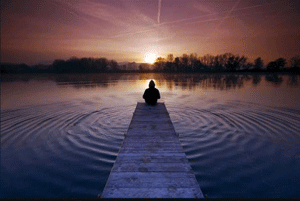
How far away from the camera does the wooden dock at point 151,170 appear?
11.2 ft

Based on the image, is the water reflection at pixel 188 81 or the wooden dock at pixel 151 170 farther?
the water reflection at pixel 188 81

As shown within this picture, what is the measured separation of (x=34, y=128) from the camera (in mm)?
10117

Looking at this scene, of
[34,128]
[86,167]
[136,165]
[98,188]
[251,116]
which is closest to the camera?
[136,165]

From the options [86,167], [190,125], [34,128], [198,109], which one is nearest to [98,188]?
[86,167]

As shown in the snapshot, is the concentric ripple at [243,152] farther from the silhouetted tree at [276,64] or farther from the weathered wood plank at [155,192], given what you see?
Answer: the silhouetted tree at [276,64]

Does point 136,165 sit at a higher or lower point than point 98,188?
higher

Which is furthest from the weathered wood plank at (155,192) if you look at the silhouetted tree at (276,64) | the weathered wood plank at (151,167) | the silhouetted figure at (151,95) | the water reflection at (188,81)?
the silhouetted tree at (276,64)

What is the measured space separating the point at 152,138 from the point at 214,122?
248 inches

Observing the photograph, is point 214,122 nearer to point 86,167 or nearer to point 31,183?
point 86,167

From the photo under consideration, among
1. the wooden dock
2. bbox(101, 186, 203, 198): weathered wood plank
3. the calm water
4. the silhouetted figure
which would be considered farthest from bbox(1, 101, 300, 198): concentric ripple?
the silhouetted figure

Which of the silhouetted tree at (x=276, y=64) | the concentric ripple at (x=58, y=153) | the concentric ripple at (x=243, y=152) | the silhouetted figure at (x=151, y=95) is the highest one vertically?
the silhouetted tree at (x=276, y=64)

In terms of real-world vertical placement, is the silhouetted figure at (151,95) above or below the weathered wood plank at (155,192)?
above

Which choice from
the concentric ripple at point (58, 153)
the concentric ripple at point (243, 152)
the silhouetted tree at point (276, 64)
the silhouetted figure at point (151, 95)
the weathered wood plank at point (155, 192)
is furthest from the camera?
the silhouetted tree at point (276, 64)

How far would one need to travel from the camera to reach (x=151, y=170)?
427cm
